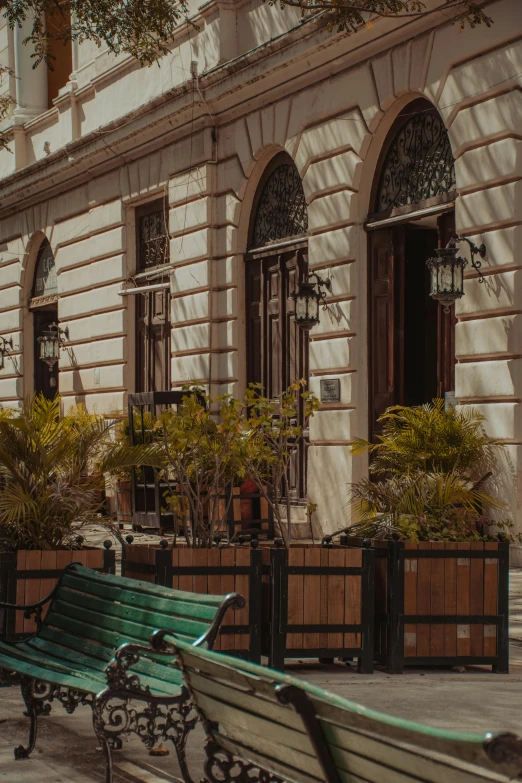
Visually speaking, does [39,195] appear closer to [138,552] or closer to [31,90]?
[31,90]

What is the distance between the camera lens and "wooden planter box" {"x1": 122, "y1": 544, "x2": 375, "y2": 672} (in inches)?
318

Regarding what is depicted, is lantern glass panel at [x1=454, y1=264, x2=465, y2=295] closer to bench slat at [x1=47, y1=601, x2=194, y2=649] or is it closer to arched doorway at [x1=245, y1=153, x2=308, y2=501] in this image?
arched doorway at [x1=245, y1=153, x2=308, y2=501]

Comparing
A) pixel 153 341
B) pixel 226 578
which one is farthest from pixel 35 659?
pixel 153 341

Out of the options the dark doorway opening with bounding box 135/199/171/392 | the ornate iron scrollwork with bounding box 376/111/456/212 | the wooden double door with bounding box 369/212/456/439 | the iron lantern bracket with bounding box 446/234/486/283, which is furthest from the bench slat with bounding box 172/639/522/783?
the dark doorway opening with bounding box 135/199/171/392

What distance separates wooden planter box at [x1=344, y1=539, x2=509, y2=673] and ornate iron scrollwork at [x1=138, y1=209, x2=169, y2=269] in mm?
14072

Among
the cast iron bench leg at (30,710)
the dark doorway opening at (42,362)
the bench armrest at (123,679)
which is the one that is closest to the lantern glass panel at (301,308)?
the cast iron bench leg at (30,710)

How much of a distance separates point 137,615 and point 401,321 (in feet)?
33.7

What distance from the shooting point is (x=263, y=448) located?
33.1 ft

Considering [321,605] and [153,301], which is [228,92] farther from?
[321,605]

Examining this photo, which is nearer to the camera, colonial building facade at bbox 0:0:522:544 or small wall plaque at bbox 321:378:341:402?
colonial building facade at bbox 0:0:522:544

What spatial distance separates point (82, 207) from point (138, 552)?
17.3 m

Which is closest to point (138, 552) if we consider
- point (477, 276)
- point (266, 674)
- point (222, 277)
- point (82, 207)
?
point (266, 674)

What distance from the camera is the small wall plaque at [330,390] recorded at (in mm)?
16802

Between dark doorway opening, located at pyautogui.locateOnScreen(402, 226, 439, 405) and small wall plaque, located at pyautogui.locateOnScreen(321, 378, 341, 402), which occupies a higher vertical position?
dark doorway opening, located at pyautogui.locateOnScreen(402, 226, 439, 405)
